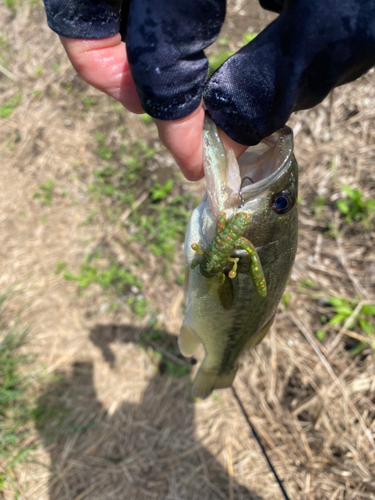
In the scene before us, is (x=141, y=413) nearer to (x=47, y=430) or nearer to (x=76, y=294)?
(x=47, y=430)

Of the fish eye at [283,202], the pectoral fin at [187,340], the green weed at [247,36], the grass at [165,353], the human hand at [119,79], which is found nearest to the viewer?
the human hand at [119,79]

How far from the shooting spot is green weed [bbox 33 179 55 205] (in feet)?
14.3

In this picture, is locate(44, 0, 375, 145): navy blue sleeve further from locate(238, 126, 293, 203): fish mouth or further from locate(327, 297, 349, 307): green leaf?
locate(327, 297, 349, 307): green leaf

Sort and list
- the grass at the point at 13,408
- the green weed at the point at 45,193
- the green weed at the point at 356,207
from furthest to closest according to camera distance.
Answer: the green weed at the point at 45,193
the green weed at the point at 356,207
the grass at the point at 13,408

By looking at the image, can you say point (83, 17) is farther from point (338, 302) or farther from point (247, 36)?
point (247, 36)

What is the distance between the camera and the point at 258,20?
14.1 ft

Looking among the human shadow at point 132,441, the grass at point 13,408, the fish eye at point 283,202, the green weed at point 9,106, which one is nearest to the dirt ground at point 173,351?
the human shadow at point 132,441

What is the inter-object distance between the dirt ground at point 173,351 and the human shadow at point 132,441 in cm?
1

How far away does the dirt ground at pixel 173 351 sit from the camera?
2.98 meters

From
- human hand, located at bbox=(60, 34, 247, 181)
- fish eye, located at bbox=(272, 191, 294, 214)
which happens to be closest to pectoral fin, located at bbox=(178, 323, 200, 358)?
fish eye, located at bbox=(272, 191, 294, 214)

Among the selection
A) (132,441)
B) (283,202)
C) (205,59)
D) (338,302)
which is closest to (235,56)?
(205,59)

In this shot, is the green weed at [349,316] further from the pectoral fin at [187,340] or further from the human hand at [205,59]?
the human hand at [205,59]

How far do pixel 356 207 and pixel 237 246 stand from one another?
8.23ft

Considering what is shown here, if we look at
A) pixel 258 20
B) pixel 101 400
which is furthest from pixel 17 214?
pixel 258 20
